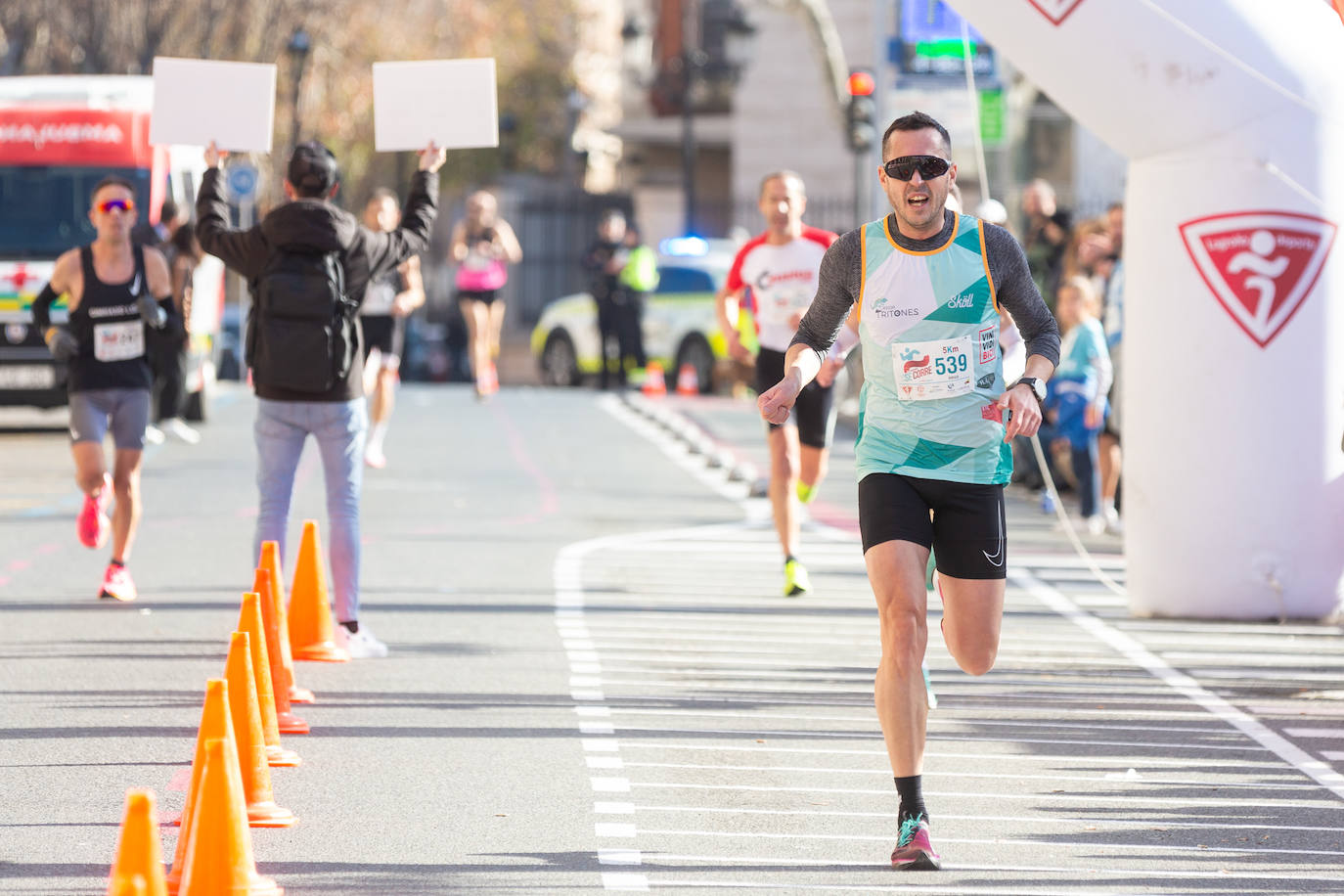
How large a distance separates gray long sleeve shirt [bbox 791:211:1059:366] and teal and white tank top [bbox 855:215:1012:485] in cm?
3

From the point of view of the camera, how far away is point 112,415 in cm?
1067

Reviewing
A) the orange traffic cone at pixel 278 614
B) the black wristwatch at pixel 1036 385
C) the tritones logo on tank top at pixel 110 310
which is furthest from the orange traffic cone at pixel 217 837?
the tritones logo on tank top at pixel 110 310

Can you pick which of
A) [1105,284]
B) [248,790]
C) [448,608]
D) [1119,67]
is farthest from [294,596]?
[1105,284]

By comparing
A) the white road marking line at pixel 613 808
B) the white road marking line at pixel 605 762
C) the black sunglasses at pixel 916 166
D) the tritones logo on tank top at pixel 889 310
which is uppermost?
the black sunglasses at pixel 916 166

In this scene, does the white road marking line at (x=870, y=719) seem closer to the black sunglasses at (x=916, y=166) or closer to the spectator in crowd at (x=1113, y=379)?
the black sunglasses at (x=916, y=166)

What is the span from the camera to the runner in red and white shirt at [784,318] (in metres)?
11.1

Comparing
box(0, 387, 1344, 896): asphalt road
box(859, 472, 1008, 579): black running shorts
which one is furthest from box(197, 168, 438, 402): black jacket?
box(859, 472, 1008, 579): black running shorts

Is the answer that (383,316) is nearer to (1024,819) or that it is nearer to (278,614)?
(278,614)

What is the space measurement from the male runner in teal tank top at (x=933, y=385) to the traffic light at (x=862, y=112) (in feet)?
49.8

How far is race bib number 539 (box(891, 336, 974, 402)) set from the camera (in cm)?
621

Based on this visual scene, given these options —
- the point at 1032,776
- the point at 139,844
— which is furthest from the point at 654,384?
the point at 139,844

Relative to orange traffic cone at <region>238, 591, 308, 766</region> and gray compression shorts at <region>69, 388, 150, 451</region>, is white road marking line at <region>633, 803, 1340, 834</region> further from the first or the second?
gray compression shorts at <region>69, 388, 150, 451</region>

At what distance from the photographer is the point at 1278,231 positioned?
10.4m

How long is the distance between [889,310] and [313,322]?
3.26 metres
